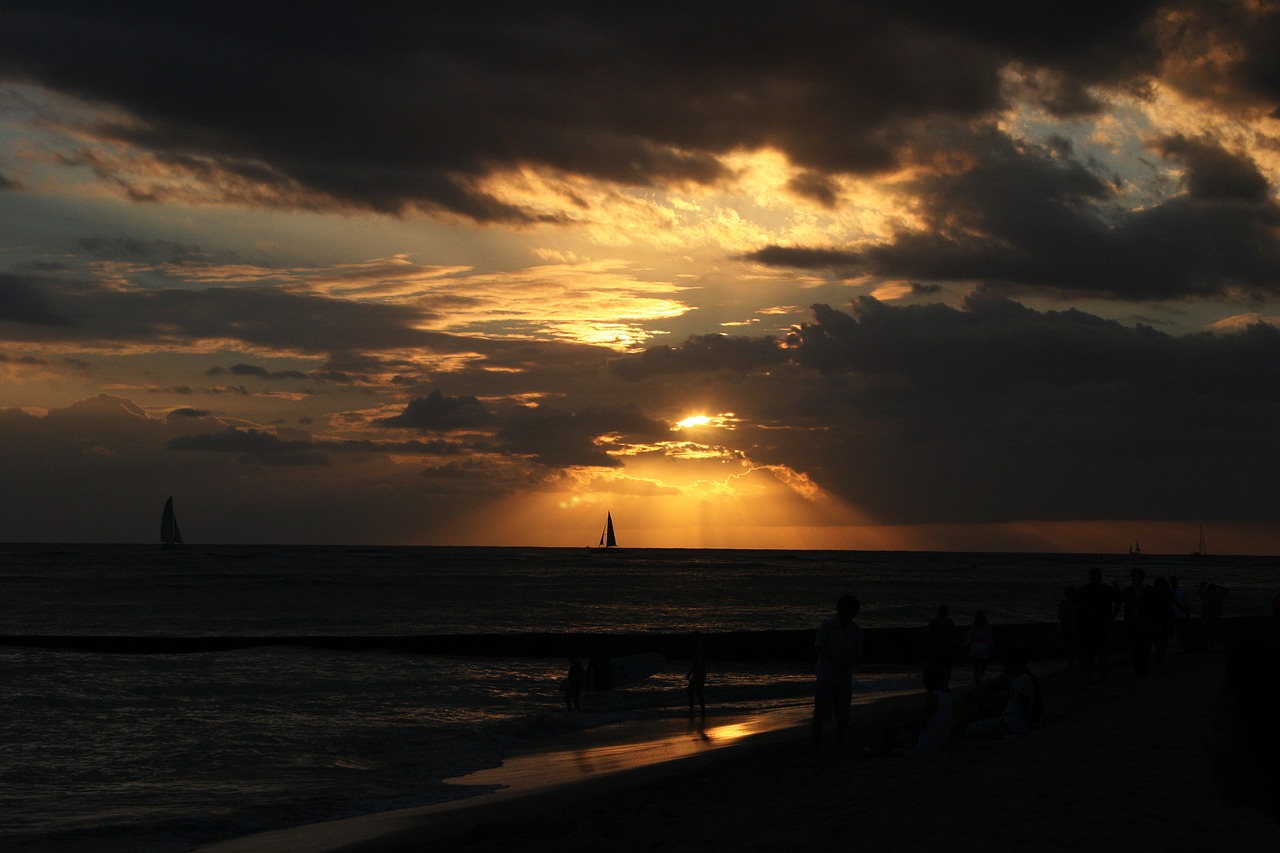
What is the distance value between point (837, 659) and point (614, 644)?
2538cm

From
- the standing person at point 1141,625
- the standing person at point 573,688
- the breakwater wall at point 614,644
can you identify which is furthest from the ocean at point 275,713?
the standing person at point 1141,625

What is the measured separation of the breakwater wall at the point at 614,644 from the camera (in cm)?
3678

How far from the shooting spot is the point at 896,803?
955 cm

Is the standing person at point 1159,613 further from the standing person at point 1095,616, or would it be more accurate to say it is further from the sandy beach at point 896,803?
the sandy beach at point 896,803

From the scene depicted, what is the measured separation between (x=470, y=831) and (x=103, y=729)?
14351 millimetres

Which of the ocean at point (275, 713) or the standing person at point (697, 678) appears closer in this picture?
the ocean at point (275, 713)

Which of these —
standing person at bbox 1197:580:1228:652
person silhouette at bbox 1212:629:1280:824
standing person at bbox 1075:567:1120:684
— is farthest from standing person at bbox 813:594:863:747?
standing person at bbox 1197:580:1228:652

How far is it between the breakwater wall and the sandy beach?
21653mm

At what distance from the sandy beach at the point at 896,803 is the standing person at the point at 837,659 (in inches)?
24.8

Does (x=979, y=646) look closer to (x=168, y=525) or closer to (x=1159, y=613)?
(x=1159, y=613)

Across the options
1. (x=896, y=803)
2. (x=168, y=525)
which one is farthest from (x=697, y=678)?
(x=168, y=525)

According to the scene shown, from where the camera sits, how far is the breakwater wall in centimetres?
3678

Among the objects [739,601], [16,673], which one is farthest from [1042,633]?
[739,601]

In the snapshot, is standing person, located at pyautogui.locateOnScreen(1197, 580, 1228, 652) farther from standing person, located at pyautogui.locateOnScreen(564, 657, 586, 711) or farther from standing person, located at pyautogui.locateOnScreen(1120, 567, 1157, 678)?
standing person, located at pyautogui.locateOnScreen(564, 657, 586, 711)
